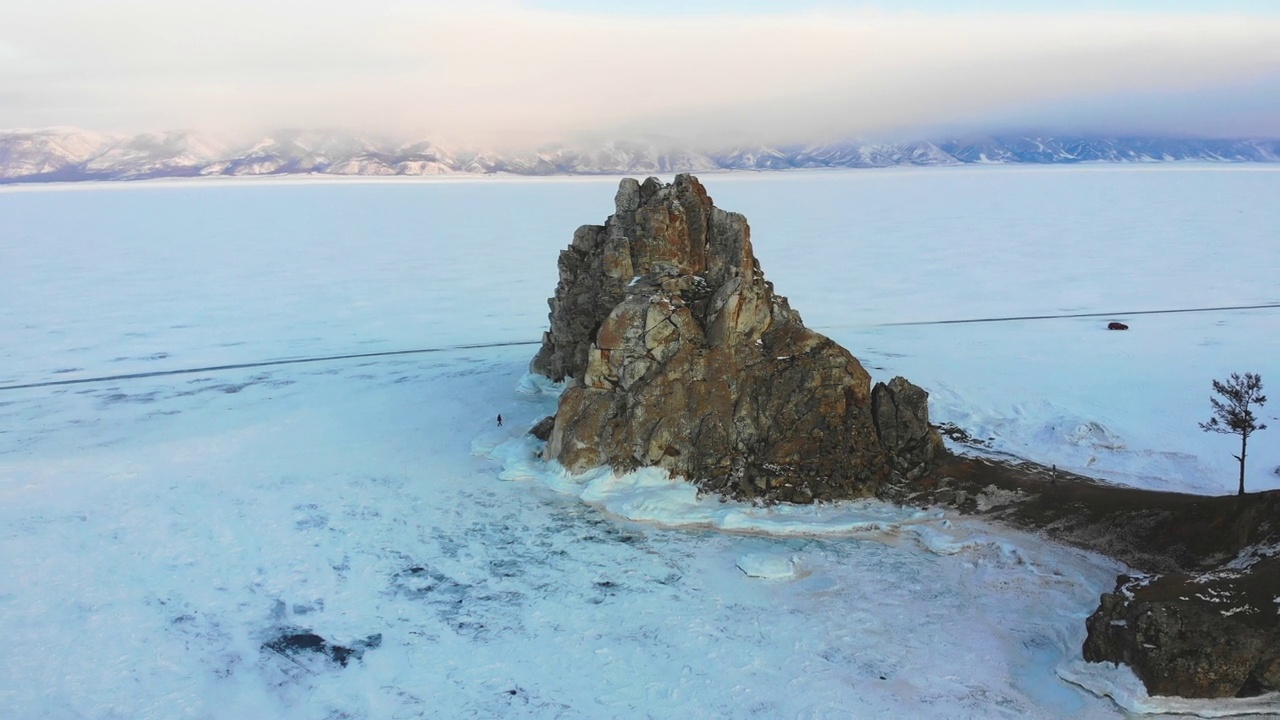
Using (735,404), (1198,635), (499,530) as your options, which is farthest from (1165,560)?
(499,530)

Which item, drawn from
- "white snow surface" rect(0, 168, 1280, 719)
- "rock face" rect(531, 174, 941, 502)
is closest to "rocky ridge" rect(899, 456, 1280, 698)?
"white snow surface" rect(0, 168, 1280, 719)

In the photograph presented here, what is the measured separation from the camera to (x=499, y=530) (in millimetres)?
21562

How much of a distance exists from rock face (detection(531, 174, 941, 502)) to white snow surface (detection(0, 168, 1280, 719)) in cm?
97

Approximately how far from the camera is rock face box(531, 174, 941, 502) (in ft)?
76.3

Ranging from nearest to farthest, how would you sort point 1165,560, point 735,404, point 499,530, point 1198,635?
1. point 1198,635
2. point 1165,560
3. point 499,530
4. point 735,404

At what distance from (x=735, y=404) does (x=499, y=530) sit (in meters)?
6.85

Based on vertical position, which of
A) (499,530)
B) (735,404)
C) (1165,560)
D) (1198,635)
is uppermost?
(735,404)

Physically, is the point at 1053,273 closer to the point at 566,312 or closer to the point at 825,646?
the point at 566,312

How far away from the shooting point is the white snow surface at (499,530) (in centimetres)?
1588

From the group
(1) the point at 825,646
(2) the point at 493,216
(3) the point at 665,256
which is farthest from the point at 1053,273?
(2) the point at 493,216

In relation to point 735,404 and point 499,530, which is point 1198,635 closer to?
point 735,404

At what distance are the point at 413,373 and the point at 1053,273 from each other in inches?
1482

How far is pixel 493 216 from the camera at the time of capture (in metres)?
98.6

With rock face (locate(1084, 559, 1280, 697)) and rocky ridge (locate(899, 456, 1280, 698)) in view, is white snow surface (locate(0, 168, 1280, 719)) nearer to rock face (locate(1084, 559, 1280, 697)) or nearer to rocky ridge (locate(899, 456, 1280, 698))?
rock face (locate(1084, 559, 1280, 697))
